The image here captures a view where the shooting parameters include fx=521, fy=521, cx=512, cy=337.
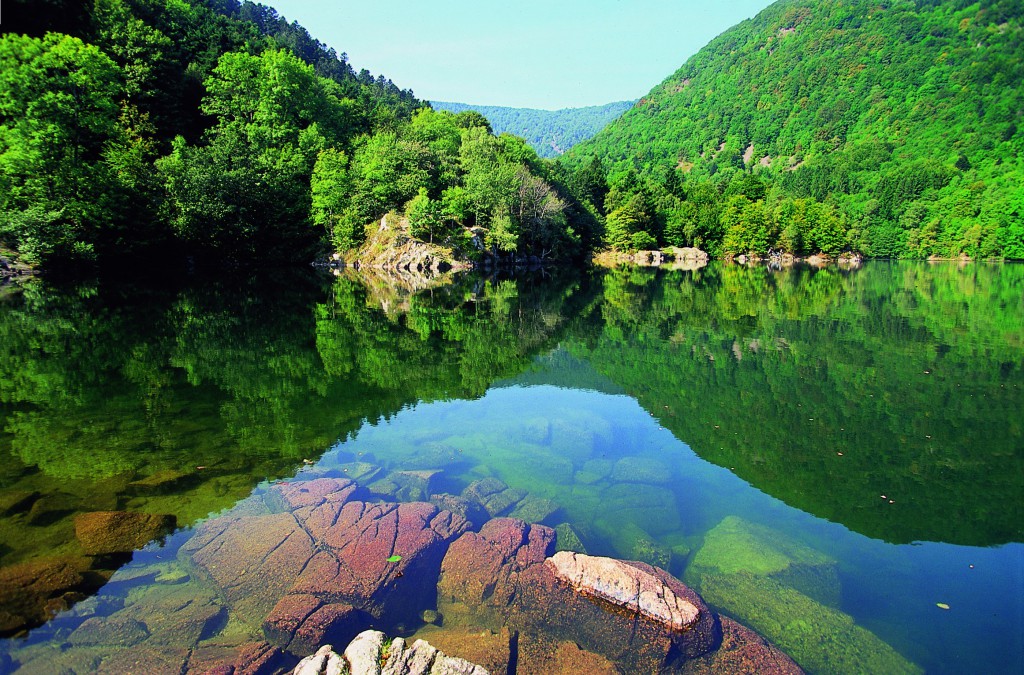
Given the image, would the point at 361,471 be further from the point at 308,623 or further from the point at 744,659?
the point at 744,659

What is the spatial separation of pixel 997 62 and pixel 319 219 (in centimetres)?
15866

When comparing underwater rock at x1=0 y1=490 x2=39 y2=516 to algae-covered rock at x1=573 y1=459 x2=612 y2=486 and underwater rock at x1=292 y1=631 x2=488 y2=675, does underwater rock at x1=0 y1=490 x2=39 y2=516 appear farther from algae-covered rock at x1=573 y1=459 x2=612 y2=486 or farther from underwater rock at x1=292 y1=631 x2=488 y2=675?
algae-covered rock at x1=573 y1=459 x2=612 y2=486

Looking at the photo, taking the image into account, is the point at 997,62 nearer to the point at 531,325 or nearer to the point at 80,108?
the point at 531,325

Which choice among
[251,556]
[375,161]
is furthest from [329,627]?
[375,161]

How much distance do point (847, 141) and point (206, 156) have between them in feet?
510

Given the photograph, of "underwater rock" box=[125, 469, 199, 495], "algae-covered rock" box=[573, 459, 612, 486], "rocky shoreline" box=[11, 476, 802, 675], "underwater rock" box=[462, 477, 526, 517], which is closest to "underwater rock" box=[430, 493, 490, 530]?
"underwater rock" box=[462, 477, 526, 517]

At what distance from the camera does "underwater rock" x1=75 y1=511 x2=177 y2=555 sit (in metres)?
6.47

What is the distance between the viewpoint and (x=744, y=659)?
16.6ft

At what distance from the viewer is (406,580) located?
241 inches

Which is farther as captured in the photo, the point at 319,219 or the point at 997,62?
the point at 997,62

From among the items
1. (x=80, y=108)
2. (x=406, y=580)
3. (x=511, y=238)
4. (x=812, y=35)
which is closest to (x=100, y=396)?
(x=406, y=580)

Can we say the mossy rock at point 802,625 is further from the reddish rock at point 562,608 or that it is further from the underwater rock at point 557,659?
the underwater rock at point 557,659

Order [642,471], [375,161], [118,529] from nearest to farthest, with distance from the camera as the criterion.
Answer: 1. [118,529]
2. [642,471]
3. [375,161]

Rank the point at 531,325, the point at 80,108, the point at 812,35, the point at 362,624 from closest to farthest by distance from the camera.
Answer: the point at 362,624, the point at 531,325, the point at 80,108, the point at 812,35
